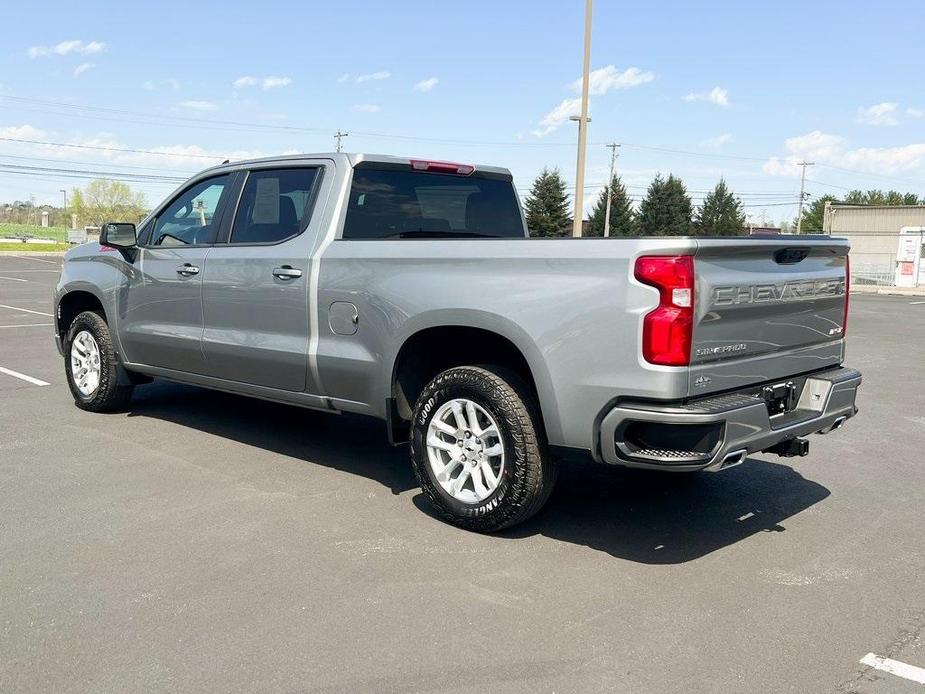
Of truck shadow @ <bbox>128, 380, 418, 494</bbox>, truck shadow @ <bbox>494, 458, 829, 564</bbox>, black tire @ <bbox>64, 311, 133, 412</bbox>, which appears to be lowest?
truck shadow @ <bbox>128, 380, 418, 494</bbox>

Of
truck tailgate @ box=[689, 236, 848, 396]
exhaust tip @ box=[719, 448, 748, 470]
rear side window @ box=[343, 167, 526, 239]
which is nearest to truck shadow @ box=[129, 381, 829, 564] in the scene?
exhaust tip @ box=[719, 448, 748, 470]

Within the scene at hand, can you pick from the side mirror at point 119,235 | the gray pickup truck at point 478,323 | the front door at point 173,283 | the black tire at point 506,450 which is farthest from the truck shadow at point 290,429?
the side mirror at point 119,235

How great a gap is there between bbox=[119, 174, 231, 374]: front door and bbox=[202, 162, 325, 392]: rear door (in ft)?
0.55

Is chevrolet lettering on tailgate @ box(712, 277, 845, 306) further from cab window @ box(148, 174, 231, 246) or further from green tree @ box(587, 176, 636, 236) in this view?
green tree @ box(587, 176, 636, 236)

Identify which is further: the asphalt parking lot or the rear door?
the rear door

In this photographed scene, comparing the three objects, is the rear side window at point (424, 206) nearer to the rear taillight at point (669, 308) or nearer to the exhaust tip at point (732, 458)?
the rear taillight at point (669, 308)

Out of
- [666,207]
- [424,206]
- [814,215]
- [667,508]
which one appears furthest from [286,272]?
[814,215]

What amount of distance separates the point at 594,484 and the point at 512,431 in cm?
142

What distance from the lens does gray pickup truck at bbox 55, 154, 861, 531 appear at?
145 inches

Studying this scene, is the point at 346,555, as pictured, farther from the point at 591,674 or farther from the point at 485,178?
→ the point at 485,178

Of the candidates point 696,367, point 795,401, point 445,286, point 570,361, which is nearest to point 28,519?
point 445,286

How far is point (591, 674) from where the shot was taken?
2.96 m

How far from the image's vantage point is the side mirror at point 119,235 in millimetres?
6324

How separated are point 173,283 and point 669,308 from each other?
12.4ft
